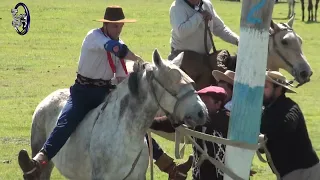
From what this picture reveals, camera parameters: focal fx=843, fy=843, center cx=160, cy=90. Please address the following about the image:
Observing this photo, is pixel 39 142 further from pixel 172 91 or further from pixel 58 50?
pixel 58 50

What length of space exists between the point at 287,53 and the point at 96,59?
220 centimetres

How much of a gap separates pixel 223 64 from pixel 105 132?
84.4 inches

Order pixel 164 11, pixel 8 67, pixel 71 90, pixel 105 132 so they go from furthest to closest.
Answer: pixel 164 11, pixel 8 67, pixel 71 90, pixel 105 132

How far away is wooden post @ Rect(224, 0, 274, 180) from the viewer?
5137 mm

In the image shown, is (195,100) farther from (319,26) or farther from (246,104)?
(319,26)

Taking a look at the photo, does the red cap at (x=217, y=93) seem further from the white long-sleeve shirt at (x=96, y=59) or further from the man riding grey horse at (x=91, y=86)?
the white long-sleeve shirt at (x=96, y=59)

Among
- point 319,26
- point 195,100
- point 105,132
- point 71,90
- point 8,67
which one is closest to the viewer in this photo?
point 195,100

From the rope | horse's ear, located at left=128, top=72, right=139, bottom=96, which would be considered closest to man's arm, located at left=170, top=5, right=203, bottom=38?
horse's ear, located at left=128, top=72, right=139, bottom=96

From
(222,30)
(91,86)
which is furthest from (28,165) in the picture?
(222,30)

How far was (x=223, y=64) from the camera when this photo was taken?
8.91 meters

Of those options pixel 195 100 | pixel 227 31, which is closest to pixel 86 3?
pixel 227 31

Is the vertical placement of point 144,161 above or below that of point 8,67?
above

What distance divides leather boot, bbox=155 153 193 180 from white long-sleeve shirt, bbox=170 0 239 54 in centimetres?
171

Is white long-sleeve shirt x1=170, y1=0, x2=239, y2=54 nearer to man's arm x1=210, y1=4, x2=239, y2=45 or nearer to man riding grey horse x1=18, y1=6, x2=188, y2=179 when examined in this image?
man's arm x1=210, y1=4, x2=239, y2=45
